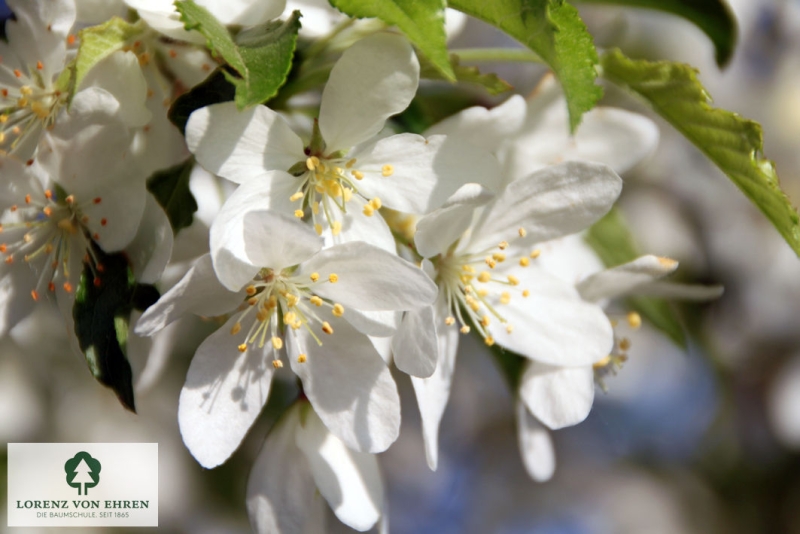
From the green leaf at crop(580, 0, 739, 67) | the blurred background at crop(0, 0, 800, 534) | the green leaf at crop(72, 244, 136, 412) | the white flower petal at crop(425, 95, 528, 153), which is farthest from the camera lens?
the blurred background at crop(0, 0, 800, 534)

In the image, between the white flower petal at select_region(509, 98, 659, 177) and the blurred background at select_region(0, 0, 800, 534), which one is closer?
the white flower petal at select_region(509, 98, 659, 177)

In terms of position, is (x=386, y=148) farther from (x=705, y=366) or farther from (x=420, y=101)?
(x=705, y=366)

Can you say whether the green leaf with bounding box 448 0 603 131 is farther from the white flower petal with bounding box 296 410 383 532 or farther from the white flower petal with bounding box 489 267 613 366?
the white flower petal with bounding box 296 410 383 532

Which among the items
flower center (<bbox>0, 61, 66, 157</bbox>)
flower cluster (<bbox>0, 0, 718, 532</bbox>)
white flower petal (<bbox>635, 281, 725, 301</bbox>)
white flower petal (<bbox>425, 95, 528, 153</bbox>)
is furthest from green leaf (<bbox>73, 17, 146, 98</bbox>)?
white flower petal (<bbox>635, 281, 725, 301</bbox>)

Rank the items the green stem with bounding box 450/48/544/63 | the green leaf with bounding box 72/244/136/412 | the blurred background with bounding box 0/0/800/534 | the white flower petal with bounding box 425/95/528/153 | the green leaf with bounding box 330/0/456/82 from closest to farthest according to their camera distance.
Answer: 1. the green leaf with bounding box 330/0/456/82
2. the green leaf with bounding box 72/244/136/412
3. the white flower petal with bounding box 425/95/528/153
4. the green stem with bounding box 450/48/544/63
5. the blurred background with bounding box 0/0/800/534

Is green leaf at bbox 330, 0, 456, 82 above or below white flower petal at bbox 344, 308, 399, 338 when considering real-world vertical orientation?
above

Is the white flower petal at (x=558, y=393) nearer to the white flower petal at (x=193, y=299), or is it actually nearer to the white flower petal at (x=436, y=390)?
the white flower petal at (x=436, y=390)

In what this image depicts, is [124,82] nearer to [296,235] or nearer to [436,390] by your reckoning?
[296,235]
